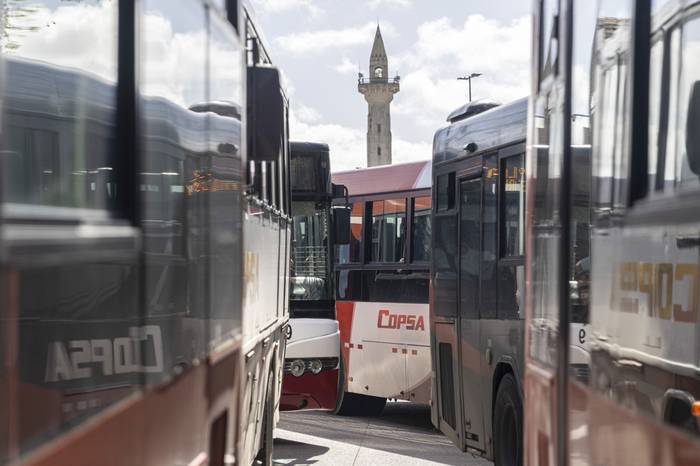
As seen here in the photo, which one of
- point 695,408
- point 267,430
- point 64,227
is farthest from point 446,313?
point 64,227

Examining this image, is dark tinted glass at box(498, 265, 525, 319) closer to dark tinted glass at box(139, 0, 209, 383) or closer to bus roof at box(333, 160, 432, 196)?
dark tinted glass at box(139, 0, 209, 383)

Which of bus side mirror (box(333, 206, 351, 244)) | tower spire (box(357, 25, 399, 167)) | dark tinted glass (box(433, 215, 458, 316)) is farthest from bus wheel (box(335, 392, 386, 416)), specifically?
tower spire (box(357, 25, 399, 167))

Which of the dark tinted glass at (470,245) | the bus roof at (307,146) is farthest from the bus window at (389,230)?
the dark tinted glass at (470,245)

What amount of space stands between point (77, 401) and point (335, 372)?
1116cm

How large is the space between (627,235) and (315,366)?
1063cm

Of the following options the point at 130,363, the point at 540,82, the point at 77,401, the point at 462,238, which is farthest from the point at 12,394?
the point at 462,238

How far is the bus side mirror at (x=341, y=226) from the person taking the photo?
13.8m

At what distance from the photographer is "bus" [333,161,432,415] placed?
14320 mm

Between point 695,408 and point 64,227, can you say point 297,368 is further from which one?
point 64,227

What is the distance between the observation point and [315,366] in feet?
44.0

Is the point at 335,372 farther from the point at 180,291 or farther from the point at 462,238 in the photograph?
the point at 180,291

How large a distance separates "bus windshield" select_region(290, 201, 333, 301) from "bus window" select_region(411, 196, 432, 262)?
1007 millimetres

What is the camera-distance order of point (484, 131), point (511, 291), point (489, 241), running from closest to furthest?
point (511, 291) < point (489, 241) < point (484, 131)

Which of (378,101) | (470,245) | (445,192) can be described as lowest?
(470,245)
